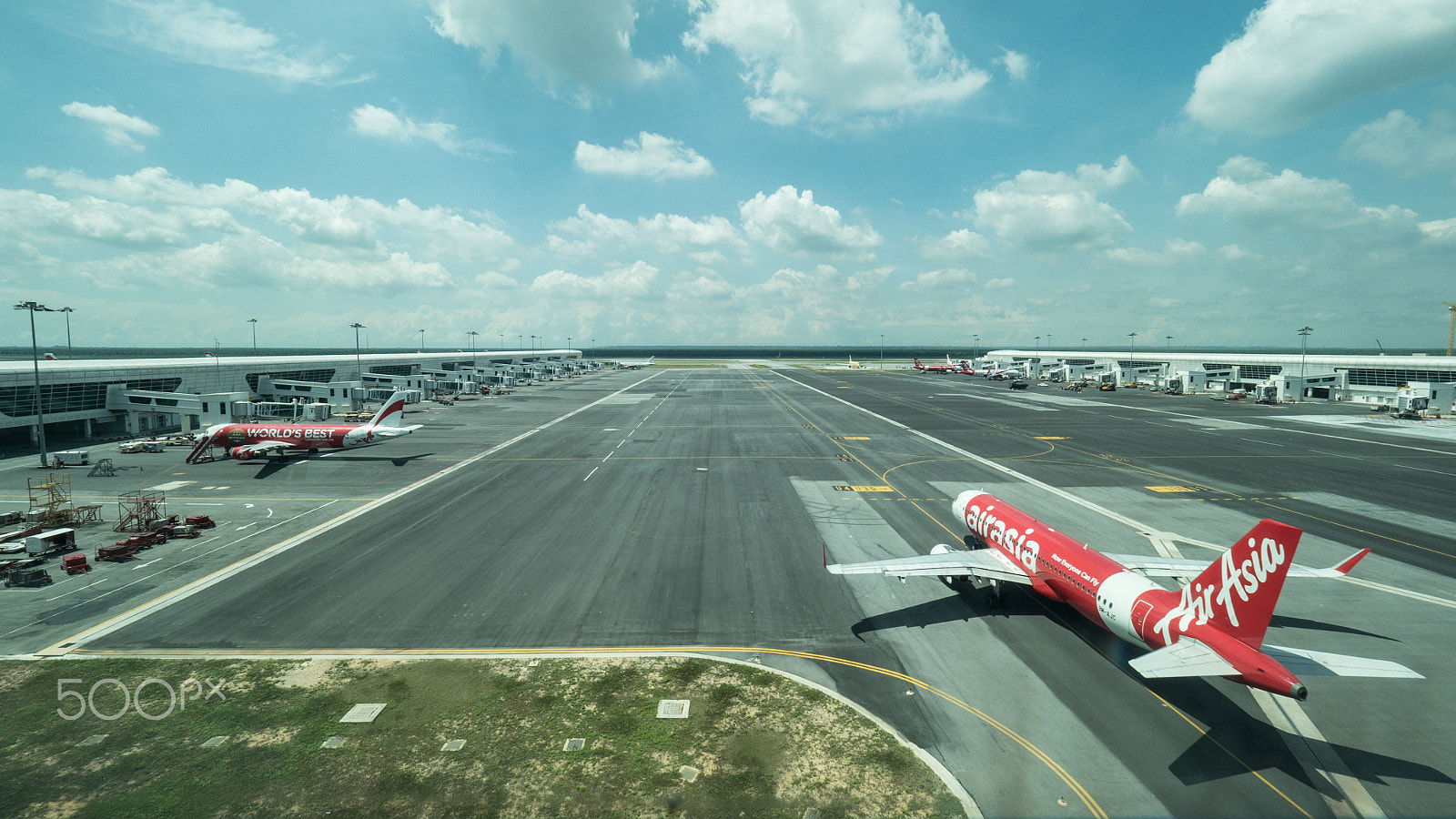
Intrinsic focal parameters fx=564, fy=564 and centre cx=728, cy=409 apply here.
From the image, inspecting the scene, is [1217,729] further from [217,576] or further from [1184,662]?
[217,576]

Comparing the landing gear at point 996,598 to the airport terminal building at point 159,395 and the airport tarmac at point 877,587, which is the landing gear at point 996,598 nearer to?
the airport tarmac at point 877,587

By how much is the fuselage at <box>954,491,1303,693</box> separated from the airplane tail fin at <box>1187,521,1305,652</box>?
0.03 metres

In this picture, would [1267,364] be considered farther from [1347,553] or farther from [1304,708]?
[1304,708]

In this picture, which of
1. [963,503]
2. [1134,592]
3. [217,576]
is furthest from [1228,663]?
[217,576]

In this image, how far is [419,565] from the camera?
98.1ft

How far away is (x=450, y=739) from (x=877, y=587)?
18923 millimetres

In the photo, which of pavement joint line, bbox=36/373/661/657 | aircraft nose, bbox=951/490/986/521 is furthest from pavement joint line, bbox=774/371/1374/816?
pavement joint line, bbox=36/373/661/657

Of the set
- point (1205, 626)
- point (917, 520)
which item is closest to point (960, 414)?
point (917, 520)

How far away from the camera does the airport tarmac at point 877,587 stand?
1627cm

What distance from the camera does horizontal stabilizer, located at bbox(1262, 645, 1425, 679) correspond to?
1448 cm

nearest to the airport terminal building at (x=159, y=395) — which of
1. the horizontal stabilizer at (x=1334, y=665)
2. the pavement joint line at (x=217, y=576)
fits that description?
the pavement joint line at (x=217, y=576)

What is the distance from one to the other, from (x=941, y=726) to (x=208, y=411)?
92.4m

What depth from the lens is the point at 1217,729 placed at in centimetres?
1720

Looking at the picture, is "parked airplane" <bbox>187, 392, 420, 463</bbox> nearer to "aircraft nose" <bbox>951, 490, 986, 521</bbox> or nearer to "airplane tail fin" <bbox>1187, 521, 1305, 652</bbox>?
"aircraft nose" <bbox>951, 490, 986, 521</bbox>
